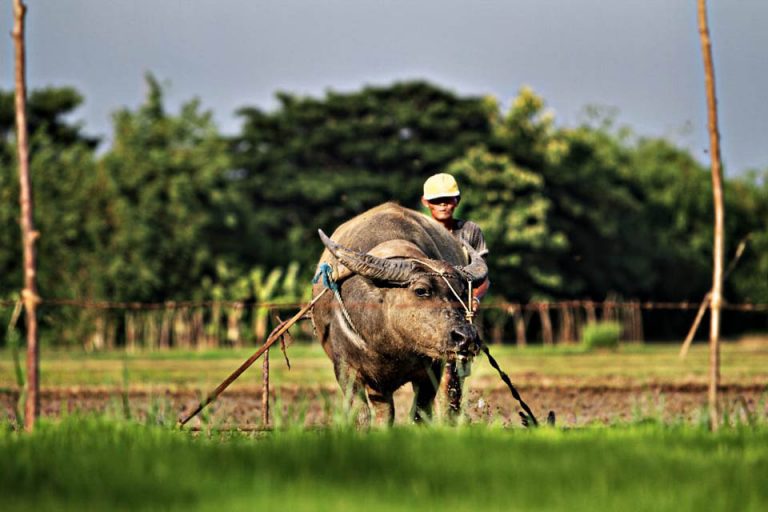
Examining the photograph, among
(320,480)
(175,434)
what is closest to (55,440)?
(175,434)

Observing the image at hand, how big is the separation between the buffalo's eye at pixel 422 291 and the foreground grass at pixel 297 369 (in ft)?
25.4

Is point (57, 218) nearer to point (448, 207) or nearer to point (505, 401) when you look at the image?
point (505, 401)

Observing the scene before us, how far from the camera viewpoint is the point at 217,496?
18.0 feet

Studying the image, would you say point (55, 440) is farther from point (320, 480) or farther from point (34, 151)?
point (34, 151)

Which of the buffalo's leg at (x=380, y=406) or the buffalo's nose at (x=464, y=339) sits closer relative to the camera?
the buffalo's nose at (x=464, y=339)

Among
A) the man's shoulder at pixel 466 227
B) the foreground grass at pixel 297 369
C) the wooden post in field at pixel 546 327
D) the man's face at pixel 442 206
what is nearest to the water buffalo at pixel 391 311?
the man's face at pixel 442 206

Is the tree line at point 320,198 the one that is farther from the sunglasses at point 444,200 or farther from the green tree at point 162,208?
the sunglasses at point 444,200

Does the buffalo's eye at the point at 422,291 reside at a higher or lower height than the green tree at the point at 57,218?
lower

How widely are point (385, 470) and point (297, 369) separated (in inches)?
931

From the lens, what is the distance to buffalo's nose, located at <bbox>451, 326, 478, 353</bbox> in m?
8.97

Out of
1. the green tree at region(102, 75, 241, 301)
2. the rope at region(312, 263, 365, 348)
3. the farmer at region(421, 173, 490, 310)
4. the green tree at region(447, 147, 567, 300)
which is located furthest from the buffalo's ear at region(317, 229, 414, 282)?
the green tree at region(447, 147, 567, 300)

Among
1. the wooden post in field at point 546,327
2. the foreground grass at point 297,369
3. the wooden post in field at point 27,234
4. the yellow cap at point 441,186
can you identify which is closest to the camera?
the wooden post in field at point 27,234

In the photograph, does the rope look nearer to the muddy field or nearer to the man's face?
the man's face

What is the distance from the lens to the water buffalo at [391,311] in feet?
30.7
